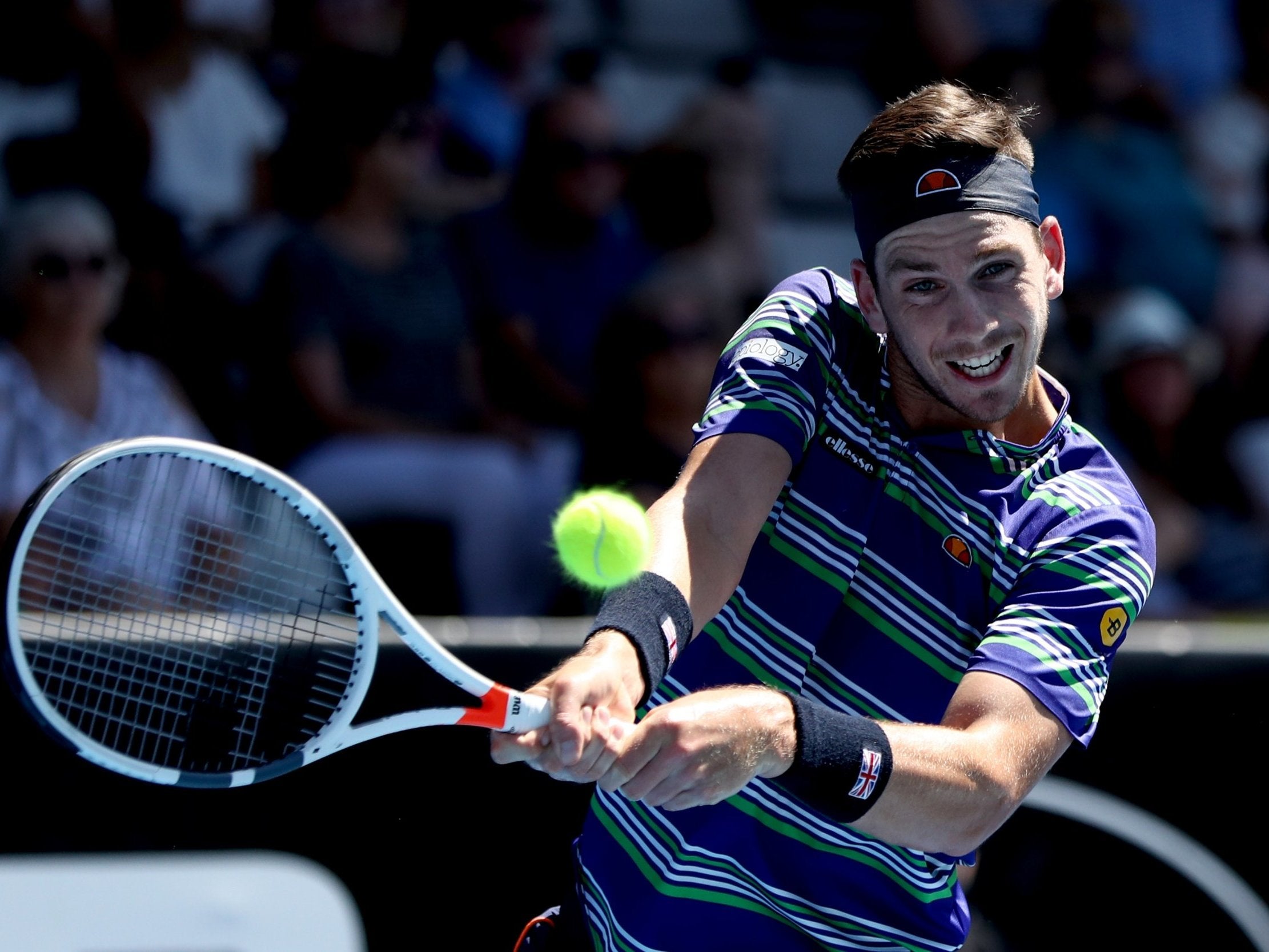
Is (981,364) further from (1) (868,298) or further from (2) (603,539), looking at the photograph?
(2) (603,539)

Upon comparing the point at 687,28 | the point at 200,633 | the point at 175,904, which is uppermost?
the point at 687,28

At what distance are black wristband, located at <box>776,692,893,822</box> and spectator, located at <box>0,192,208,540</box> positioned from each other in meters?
2.93

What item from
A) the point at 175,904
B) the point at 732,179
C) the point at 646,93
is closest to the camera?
the point at 175,904

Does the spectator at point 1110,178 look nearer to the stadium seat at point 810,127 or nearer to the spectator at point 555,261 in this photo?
the stadium seat at point 810,127

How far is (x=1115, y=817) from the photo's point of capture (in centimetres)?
416

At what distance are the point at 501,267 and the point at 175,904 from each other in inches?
109

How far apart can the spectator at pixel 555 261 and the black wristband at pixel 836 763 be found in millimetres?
3425

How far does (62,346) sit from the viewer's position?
15.3 feet

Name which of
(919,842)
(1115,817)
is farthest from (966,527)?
(1115,817)

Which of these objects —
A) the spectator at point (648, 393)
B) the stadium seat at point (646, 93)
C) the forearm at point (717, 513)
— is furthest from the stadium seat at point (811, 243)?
the forearm at point (717, 513)

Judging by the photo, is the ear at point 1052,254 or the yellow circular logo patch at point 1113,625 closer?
the yellow circular logo patch at point 1113,625

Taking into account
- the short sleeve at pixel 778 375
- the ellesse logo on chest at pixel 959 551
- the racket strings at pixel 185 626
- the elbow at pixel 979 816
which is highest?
the short sleeve at pixel 778 375

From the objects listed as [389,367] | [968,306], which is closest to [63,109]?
[389,367]

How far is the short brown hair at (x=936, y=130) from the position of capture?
2.62 m
